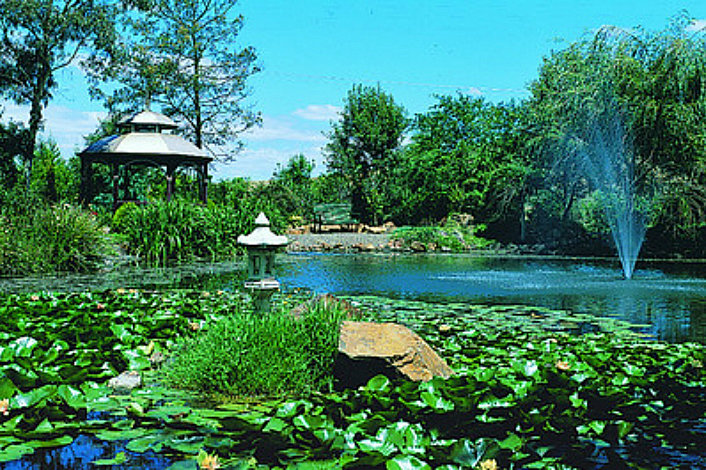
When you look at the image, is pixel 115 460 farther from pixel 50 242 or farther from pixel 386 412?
pixel 50 242

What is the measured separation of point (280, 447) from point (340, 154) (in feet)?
81.4

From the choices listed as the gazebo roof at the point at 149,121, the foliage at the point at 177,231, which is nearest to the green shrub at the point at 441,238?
the foliage at the point at 177,231

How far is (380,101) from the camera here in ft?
87.6

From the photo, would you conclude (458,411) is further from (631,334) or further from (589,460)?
(631,334)

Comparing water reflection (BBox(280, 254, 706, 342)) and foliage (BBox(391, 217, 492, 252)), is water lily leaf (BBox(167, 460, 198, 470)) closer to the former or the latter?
water reflection (BBox(280, 254, 706, 342))

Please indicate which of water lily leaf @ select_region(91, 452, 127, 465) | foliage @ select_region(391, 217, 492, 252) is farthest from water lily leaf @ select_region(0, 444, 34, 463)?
foliage @ select_region(391, 217, 492, 252)

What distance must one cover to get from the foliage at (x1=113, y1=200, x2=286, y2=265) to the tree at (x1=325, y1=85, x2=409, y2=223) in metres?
12.4

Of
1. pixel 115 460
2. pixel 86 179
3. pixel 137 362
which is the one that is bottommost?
pixel 115 460

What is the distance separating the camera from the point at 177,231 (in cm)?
1234

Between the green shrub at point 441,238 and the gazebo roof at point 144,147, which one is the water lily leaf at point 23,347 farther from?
the green shrub at point 441,238

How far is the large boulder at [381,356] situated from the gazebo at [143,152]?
13.2m

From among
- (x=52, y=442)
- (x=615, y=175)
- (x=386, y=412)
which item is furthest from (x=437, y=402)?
(x=615, y=175)

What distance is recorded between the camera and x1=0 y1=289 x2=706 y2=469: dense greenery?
2.55 metres

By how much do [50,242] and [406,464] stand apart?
29.8 ft
